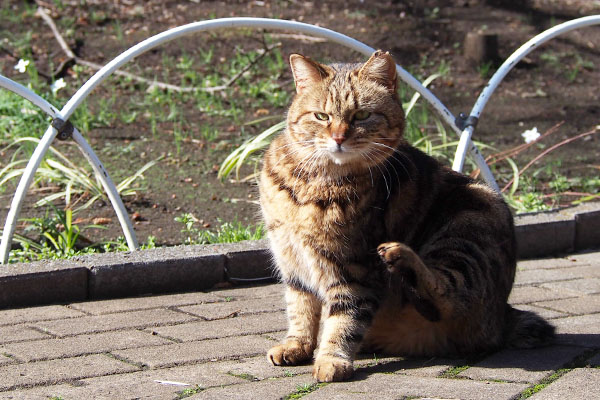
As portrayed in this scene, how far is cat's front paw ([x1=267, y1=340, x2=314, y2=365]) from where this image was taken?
3.15 m

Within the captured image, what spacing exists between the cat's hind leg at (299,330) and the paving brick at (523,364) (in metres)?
0.61

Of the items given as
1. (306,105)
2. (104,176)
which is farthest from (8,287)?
(306,105)

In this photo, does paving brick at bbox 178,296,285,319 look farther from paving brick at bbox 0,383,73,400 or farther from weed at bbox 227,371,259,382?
paving brick at bbox 0,383,73,400

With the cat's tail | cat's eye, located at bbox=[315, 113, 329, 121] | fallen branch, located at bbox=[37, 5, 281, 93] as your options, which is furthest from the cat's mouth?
fallen branch, located at bbox=[37, 5, 281, 93]

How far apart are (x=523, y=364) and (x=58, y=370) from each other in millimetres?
1721

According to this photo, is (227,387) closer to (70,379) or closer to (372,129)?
(70,379)

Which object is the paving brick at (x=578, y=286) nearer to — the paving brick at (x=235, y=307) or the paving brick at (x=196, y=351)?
the paving brick at (x=235, y=307)

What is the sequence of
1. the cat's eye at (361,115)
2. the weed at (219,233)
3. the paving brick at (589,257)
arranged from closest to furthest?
the cat's eye at (361,115), the weed at (219,233), the paving brick at (589,257)

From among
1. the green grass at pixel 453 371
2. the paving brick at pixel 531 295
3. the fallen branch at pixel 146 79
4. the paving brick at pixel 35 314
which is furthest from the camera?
the fallen branch at pixel 146 79

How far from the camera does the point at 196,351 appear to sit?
328cm

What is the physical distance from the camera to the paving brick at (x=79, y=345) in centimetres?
320

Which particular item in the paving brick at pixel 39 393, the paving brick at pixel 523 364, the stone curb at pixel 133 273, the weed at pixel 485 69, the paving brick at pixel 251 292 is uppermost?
the weed at pixel 485 69

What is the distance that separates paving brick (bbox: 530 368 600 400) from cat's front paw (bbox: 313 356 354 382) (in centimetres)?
64

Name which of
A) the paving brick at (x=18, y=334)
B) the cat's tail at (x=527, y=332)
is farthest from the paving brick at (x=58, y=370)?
the cat's tail at (x=527, y=332)
